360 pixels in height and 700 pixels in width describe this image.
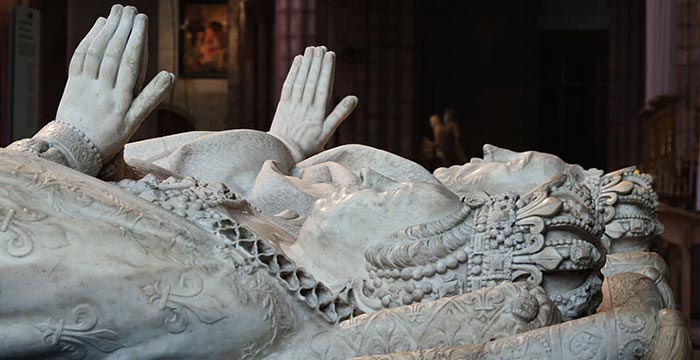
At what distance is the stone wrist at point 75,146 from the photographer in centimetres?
372

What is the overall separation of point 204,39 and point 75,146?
2170 centimetres

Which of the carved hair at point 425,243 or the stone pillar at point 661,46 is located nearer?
the carved hair at point 425,243

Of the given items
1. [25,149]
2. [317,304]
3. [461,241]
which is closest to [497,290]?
[461,241]

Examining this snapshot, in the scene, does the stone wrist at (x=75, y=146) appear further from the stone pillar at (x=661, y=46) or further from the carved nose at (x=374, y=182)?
the stone pillar at (x=661, y=46)

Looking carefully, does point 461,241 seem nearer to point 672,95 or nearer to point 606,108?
point 672,95

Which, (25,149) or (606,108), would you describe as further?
(606,108)

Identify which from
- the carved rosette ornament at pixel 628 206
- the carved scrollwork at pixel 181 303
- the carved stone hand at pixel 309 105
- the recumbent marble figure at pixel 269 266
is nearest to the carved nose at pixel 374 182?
the recumbent marble figure at pixel 269 266

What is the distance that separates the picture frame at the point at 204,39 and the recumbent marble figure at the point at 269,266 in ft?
65.0

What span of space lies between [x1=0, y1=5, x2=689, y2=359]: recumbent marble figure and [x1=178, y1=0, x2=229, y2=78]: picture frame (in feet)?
65.0

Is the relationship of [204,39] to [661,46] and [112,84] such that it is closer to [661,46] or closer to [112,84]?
[661,46]

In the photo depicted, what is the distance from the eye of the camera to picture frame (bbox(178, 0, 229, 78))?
79.4 feet

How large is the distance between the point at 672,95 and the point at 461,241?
1488cm

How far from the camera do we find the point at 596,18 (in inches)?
1332

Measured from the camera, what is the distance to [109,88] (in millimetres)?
3775
